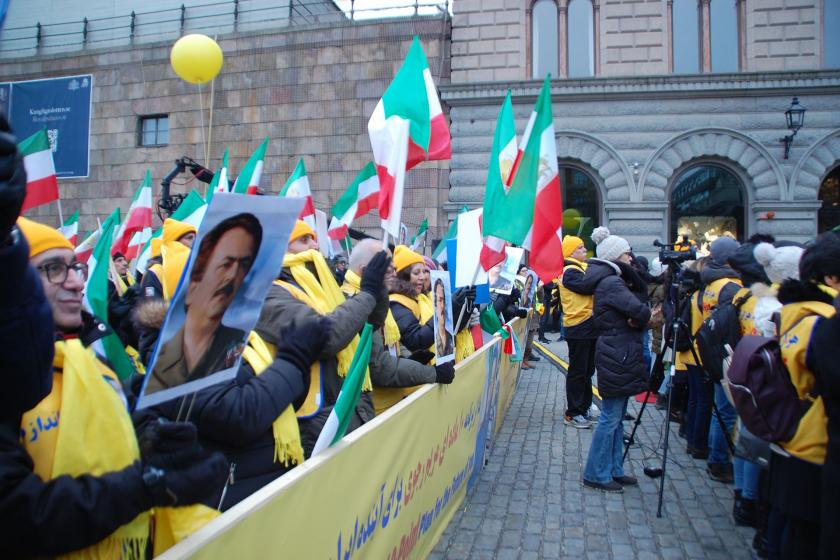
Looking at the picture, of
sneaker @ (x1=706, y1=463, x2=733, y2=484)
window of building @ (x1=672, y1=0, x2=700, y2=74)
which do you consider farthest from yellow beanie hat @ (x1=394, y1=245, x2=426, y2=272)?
window of building @ (x1=672, y1=0, x2=700, y2=74)

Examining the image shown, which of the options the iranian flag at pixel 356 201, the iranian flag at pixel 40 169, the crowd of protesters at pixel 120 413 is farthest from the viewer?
the iranian flag at pixel 356 201

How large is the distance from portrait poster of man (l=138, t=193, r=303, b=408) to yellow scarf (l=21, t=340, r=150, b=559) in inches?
9.7

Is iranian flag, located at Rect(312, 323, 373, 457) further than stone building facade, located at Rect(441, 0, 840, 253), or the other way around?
stone building facade, located at Rect(441, 0, 840, 253)

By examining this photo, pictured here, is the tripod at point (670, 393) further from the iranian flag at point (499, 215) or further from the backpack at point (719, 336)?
the iranian flag at point (499, 215)

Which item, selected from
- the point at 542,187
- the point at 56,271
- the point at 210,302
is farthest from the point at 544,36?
the point at 210,302

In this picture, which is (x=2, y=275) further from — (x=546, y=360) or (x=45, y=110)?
(x=45, y=110)

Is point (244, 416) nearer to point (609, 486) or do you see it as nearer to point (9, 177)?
point (9, 177)

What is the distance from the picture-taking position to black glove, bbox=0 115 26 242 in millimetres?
957

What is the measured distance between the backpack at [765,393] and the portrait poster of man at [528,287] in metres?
6.03

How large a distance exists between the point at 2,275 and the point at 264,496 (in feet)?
3.29

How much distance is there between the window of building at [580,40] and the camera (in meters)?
15.7

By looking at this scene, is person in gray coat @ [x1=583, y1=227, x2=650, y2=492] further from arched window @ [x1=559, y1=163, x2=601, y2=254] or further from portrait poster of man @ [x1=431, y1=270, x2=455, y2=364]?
arched window @ [x1=559, y1=163, x2=601, y2=254]

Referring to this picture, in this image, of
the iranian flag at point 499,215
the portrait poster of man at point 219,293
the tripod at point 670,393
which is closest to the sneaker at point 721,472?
the tripod at point 670,393

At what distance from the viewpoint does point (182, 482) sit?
1.56 metres
